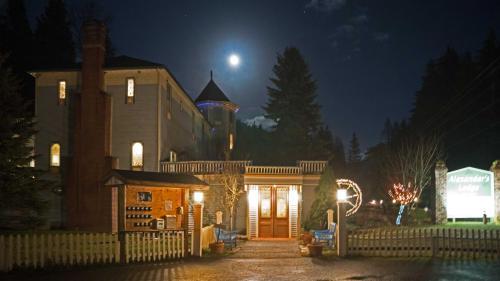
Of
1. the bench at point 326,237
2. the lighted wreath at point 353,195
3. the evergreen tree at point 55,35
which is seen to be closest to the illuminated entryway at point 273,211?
the lighted wreath at point 353,195

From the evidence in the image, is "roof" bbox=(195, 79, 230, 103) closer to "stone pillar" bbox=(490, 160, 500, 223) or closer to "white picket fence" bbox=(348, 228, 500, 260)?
"stone pillar" bbox=(490, 160, 500, 223)

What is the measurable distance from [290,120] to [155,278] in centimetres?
4348

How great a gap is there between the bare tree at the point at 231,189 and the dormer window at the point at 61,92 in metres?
11.5

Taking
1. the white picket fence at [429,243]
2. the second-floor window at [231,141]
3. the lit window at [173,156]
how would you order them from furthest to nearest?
the second-floor window at [231,141] → the lit window at [173,156] → the white picket fence at [429,243]

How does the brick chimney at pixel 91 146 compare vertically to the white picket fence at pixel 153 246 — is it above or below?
above

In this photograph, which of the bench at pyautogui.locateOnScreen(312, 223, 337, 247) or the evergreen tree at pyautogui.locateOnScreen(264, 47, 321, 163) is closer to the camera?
the bench at pyautogui.locateOnScreen(312, 223, 337, 247)

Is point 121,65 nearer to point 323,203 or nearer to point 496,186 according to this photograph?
point 323,203

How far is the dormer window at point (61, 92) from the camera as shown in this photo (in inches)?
1272

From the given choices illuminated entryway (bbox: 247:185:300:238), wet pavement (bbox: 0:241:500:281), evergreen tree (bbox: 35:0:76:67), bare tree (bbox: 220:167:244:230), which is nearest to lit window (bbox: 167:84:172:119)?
bare tree (bbox: 220:167:244:230)

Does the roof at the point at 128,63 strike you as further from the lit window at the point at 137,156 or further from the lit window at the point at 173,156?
the lit window at the point at 173,156

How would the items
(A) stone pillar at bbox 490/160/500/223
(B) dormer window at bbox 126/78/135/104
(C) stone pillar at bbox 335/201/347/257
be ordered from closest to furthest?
(C) stone pillar at bbox 335/201/347/257
(A) stone pillar at bbox 490/160/500/223
(B) dormer window at bbox 126/78/135/104

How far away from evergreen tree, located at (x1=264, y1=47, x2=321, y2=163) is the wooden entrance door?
2517 centimetres

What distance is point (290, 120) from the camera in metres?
56.9

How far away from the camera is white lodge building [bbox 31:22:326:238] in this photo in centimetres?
2858
